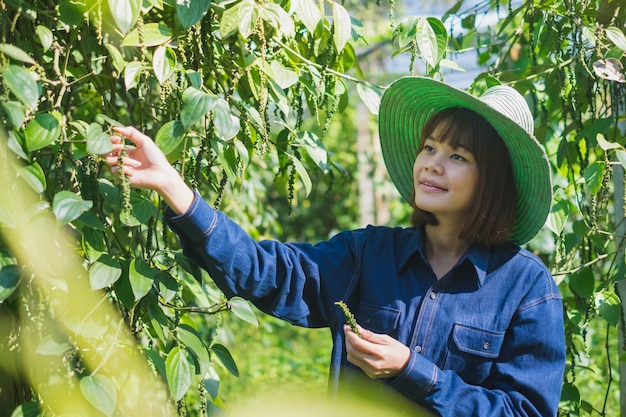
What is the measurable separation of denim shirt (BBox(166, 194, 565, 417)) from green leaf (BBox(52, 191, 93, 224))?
0.45 ft

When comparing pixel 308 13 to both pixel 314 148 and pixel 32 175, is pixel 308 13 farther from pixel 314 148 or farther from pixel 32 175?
pixel 32 175

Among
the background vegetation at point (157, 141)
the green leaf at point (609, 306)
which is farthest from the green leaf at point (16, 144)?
the green leaf at point (609, 306)

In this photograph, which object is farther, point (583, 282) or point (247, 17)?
point (583, 282)

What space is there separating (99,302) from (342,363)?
1.34ft

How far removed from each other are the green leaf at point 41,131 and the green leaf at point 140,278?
0.21 metres

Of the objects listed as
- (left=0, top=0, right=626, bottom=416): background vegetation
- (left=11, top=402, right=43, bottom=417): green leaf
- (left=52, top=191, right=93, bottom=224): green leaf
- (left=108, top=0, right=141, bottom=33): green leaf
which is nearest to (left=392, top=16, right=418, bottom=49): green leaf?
(left=0, top=0, right=626, bottom=416): background vegetation

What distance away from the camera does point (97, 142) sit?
1000 mm

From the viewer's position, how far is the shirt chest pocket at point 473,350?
1.22 m

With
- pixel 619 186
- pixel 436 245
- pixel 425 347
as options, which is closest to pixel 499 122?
pixel 436 245

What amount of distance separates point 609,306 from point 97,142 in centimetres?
101

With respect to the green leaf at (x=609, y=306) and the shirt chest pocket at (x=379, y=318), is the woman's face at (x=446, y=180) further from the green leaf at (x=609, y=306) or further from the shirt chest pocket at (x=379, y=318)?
the green leaf at (x=609, y=306)

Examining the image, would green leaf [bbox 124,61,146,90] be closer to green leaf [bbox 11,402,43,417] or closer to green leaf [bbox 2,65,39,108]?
green leaf [bbox 2,65,39,108]

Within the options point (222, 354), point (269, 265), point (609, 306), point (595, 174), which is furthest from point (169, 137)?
point (609, 306)

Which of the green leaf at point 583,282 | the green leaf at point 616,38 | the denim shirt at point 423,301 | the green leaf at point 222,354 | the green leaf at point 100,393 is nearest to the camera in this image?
the green leaf at point 100,393
